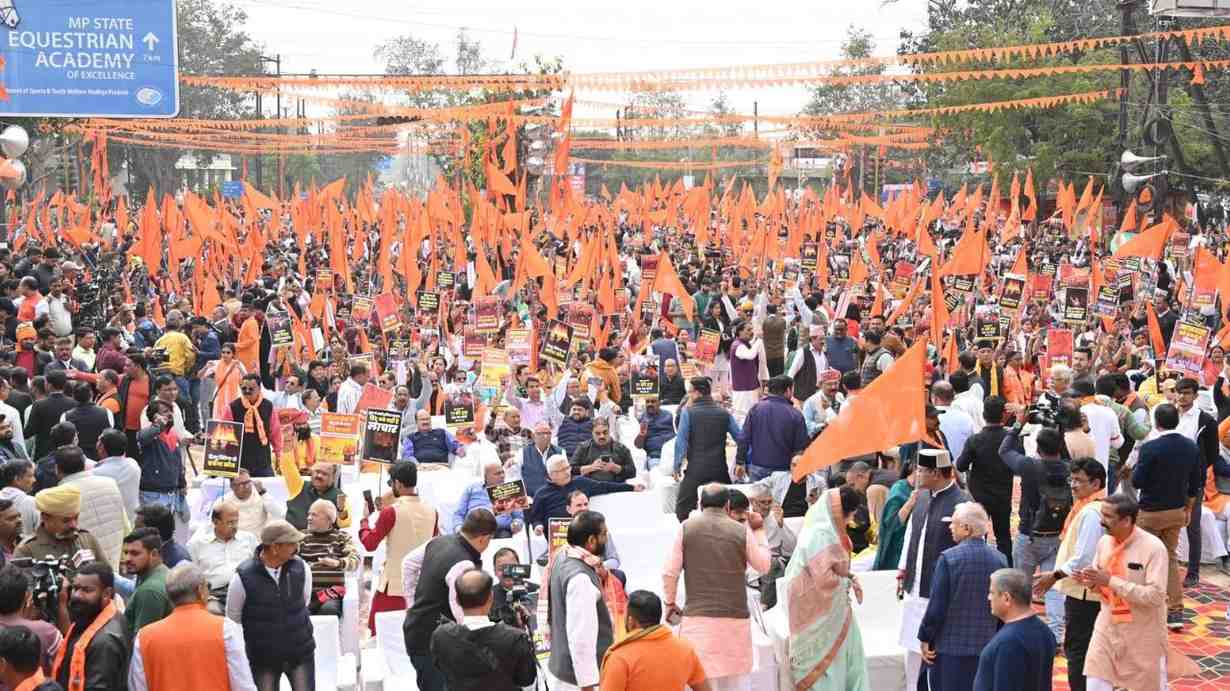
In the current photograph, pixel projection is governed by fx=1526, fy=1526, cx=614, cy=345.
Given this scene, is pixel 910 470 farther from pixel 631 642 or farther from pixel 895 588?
pixel 631 642

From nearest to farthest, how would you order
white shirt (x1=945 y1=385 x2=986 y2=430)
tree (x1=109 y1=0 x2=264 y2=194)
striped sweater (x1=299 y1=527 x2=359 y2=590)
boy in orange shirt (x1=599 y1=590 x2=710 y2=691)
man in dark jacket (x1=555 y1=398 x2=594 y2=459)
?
1. boy in orange shirt (x1=599 y1=590 x2=710 y2=691)
2. striped sweater (x1=299 y1=527 x2=359 y2=590)
3. man in dark jacket (x1=555 y1=398 x2=594 y2=459)
4. white shirt (x1=945 y1=385 x2=986 y2=430)
5. tree (x1=109 y1=0 x2=264 y2=194)

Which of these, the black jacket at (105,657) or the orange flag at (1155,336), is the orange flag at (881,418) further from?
the orange flag at (1155,336)

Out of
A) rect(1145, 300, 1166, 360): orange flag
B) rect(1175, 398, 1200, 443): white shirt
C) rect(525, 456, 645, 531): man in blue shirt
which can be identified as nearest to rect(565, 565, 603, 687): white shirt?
rect(525, 456, 645, 531): man in blue shirt

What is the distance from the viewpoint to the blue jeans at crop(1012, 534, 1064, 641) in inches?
365

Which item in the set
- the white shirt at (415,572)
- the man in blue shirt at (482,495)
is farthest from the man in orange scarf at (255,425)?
the white shirt at (415,572)

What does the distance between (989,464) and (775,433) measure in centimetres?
182

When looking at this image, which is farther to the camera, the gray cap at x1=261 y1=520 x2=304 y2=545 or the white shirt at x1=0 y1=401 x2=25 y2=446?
the white shirt at x1=0 y1=401 x2=25 y2=446

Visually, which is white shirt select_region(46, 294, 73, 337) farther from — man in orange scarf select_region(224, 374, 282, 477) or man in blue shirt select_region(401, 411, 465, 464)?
man in blue shirt select_region(401, 411, 465, 464)

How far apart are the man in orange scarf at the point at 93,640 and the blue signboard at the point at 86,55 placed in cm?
1674

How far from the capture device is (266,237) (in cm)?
3319

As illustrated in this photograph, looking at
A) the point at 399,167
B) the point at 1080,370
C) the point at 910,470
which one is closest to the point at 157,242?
the point at 1080,370

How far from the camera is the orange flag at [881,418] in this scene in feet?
25.5

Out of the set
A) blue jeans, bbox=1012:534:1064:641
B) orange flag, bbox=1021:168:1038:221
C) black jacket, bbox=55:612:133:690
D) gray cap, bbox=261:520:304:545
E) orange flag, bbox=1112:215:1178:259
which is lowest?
blue jeans, bbox=1012:534:1064:641

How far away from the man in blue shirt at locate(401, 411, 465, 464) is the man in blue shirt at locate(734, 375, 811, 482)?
8.20 feet
